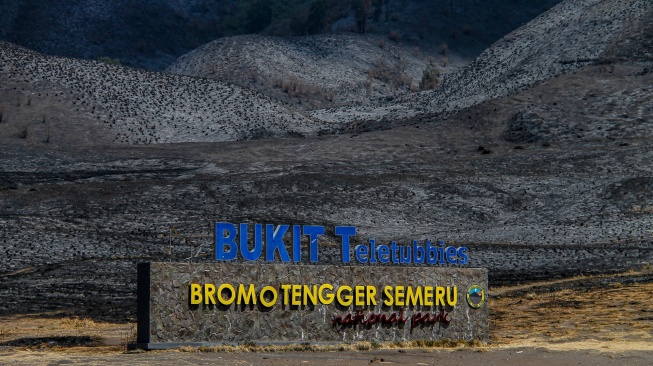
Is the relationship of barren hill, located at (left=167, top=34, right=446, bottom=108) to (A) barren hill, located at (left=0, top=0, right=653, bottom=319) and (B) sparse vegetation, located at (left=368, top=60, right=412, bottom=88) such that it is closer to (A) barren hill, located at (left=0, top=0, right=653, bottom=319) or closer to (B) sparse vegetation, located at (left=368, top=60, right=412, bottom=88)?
(B) sparse vegetation, located at (left=368, top=60, right=412, bottom=88)

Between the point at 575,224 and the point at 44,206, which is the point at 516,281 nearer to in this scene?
the point at 575,224

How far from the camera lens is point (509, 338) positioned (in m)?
42.5

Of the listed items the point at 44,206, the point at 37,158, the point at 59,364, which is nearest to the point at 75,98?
the point at 37,158

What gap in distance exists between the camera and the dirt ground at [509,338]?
1313 inches

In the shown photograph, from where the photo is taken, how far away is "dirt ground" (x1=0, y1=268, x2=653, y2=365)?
3334cm

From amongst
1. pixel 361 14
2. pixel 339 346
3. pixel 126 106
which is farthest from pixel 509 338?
pixel 361 14

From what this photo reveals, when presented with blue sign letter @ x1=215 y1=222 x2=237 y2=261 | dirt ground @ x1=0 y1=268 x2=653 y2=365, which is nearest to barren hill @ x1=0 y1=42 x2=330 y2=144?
dirt ground @ x1=0 y1=268 x2=653 y2=365

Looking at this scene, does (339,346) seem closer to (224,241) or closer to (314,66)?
(224,241)

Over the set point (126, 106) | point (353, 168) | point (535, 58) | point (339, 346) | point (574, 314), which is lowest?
point (339, 346)

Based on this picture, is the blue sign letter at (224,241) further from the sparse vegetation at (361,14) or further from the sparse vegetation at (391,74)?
the sparse vegetation at (361,14)

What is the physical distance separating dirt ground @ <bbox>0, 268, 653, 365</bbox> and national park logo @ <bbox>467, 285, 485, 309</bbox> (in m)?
1.36

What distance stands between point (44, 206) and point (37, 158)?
1159 centimetres

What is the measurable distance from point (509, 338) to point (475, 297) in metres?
2.69

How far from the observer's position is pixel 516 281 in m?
Answer: 55.7
